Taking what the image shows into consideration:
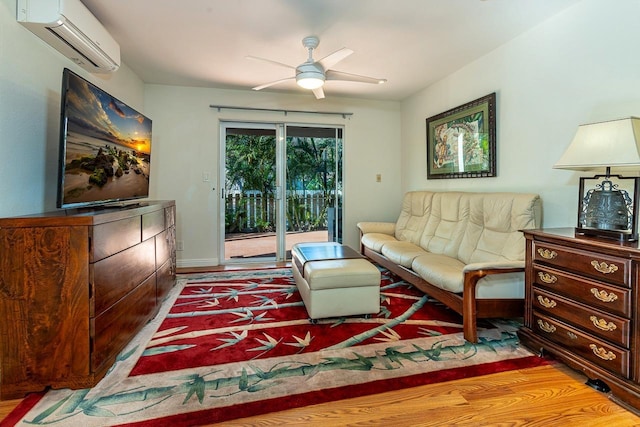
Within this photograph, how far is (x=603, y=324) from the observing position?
5.23ft

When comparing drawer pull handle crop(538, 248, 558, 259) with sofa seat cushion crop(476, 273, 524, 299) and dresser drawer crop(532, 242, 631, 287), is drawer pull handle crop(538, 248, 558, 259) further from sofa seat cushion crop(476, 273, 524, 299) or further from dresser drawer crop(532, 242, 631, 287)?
sofa seat cushion crop(476, 273, 524, 299)

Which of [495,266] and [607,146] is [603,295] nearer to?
[495,266]

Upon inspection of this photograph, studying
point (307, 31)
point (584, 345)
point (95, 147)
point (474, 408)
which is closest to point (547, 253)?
point (584, 345)

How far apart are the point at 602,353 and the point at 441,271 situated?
1.02m

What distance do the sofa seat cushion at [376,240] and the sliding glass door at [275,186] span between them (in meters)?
0.74

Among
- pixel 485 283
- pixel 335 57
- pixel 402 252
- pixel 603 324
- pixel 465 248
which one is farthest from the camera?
pixel 402 252

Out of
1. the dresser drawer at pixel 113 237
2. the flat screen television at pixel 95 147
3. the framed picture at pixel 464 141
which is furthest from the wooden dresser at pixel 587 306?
the flat screen television at pixel 95 147

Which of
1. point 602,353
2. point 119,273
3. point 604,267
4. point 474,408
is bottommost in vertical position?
point 474,408

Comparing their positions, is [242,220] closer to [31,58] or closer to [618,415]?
[31,58]

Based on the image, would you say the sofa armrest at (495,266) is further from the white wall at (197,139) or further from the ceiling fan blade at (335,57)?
the white wall at (197,139)

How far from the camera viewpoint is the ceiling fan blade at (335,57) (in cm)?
244

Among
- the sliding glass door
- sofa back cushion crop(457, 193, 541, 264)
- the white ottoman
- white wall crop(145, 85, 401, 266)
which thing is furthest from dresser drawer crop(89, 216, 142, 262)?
sofa back cushion crop(457, 193, 541, 264)

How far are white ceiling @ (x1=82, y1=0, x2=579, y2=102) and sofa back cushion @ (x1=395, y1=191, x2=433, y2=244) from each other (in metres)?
1.52

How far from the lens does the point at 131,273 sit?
206cm
